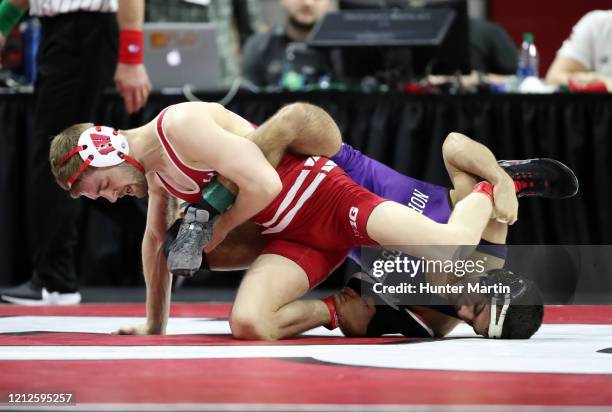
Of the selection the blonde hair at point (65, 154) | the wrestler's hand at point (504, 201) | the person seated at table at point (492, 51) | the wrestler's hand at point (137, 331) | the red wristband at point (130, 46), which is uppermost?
the red wristband at point (130, 46)

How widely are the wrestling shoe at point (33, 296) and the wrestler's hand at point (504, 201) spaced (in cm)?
195

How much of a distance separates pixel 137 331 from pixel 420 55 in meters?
2.53

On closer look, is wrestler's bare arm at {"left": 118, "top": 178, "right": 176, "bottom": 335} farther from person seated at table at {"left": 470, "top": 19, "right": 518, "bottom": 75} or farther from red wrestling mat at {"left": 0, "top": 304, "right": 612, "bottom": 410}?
person seated at table at {"left": 470, "top": 19, "right": 518, "bottom": 75}

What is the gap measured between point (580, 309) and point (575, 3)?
221 inches

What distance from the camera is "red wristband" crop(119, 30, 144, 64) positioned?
3.55 metres

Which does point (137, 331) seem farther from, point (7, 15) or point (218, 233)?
point (7, 15)

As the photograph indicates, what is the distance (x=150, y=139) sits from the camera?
2588 mm

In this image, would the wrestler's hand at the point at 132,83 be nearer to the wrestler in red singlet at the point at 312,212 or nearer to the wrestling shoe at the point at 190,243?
the wrestler in red singlet at the point at 312,212

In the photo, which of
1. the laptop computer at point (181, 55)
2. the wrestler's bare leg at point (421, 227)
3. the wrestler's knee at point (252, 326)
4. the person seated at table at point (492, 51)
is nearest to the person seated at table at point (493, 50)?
the person seated at table at point (492, 51)

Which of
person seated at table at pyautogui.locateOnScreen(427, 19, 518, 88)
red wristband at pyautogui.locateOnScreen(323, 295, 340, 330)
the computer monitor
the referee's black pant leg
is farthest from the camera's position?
person seated at table at pyautogui.locateOnScreen(427, 19, 518, 88)

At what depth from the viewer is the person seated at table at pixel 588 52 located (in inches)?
195

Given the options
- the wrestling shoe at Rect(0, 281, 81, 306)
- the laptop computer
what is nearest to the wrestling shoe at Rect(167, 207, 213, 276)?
the wrestling shoe at Rect(0, 281, 81, 306)

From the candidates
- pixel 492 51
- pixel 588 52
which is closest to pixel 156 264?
pixel 588 52

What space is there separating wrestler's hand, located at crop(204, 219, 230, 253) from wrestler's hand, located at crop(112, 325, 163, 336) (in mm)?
295
